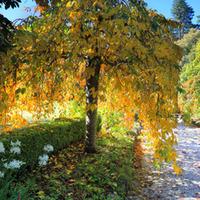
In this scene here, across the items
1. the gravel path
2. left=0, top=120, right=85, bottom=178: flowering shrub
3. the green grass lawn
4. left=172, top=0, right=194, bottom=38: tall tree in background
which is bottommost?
the gravel path

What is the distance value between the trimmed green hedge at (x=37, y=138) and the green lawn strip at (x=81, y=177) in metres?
0.20

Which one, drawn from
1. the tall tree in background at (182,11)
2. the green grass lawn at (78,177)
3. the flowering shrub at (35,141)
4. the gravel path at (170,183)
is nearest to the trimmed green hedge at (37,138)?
the flowering shrub at (35,141)

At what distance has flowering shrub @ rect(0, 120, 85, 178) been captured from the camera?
480 centimetres

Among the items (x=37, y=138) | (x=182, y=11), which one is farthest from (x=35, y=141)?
(x=182, y=11)

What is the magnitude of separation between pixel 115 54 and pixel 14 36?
6.24 ft

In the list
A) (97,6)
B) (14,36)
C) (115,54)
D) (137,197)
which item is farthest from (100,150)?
(14,36)

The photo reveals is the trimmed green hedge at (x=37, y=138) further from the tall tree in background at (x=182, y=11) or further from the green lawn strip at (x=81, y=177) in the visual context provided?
the tall tree in background at (x=182, y=11)

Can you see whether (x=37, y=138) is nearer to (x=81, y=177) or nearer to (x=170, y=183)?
(x=81, y=177)

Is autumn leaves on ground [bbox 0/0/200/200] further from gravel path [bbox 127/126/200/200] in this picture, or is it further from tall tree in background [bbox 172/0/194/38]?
tall tree in background [bbox 172/0/194/38]

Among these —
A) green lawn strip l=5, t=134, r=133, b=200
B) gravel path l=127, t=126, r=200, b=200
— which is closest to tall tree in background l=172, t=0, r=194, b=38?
gravel path l=127, t=126, r=200, b=200

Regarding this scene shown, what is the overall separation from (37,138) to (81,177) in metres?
0.93

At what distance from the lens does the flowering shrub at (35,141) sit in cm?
480

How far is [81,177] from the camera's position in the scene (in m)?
5.60

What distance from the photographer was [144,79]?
17.2ft
